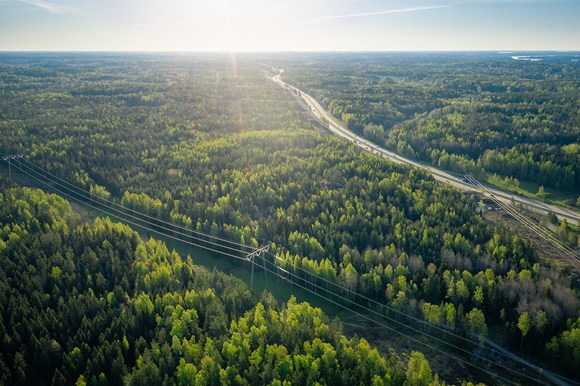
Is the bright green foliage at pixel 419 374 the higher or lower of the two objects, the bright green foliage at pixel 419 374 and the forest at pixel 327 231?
the lower

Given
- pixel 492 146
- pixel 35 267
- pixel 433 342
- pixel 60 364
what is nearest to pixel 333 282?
pixel 433 342

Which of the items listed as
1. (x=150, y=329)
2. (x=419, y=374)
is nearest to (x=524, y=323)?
(x=419, y=374)

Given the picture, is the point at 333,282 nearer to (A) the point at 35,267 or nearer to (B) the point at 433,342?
(B) the point at 433,342

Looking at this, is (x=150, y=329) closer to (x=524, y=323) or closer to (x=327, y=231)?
(x=327, y=231)

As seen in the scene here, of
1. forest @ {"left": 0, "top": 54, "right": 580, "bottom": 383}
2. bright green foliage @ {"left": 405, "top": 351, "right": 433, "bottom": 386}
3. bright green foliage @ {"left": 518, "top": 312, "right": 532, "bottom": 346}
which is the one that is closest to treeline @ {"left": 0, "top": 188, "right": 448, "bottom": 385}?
bright green foliage @ {"left": 405, "top": 351, "right": 433, "bottom": 386}

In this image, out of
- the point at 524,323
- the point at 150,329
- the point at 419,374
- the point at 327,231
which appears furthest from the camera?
the point at 327,231

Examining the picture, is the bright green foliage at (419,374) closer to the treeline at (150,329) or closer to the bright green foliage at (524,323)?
the treeline at (150,329)

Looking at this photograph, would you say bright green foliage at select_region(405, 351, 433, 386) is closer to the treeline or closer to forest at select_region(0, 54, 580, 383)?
the treeline

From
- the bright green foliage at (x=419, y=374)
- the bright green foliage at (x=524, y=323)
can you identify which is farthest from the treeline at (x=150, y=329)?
the bright green foliage at (x=524, y=323)

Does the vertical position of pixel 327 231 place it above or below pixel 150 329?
above
